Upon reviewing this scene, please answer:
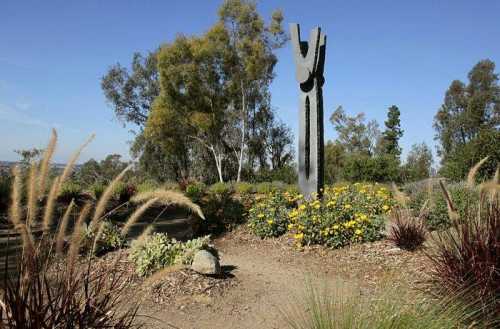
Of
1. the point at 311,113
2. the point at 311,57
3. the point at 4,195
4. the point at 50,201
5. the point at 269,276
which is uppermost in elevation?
the point at 311,57

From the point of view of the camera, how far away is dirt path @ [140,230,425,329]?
12.5 ft

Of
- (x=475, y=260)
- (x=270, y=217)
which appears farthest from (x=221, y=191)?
(x=475, y=260)

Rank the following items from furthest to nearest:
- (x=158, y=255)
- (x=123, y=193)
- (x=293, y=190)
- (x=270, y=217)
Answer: (x=293, y=190) < (x=123, y=193) < (x=270, y=217) < (x=158, y=255)

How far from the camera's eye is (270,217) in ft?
25.3

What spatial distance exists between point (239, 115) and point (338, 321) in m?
21.6

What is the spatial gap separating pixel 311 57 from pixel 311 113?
134 cm

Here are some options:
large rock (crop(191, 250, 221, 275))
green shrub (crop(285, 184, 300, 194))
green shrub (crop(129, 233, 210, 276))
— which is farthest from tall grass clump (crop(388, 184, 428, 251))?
green shrub (crop(285, 184, 300, 194))

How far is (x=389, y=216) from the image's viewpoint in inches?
255

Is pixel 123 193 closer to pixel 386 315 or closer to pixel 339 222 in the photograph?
pixel 339 222

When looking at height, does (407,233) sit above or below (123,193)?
below

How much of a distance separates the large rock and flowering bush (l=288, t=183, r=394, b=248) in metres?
2.05

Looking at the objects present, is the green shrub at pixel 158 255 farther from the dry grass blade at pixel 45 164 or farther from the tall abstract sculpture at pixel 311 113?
the tall abstract sculpture at pixel 311 113

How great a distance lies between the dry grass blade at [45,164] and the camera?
161 centimetres

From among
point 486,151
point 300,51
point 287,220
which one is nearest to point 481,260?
point 287,220
